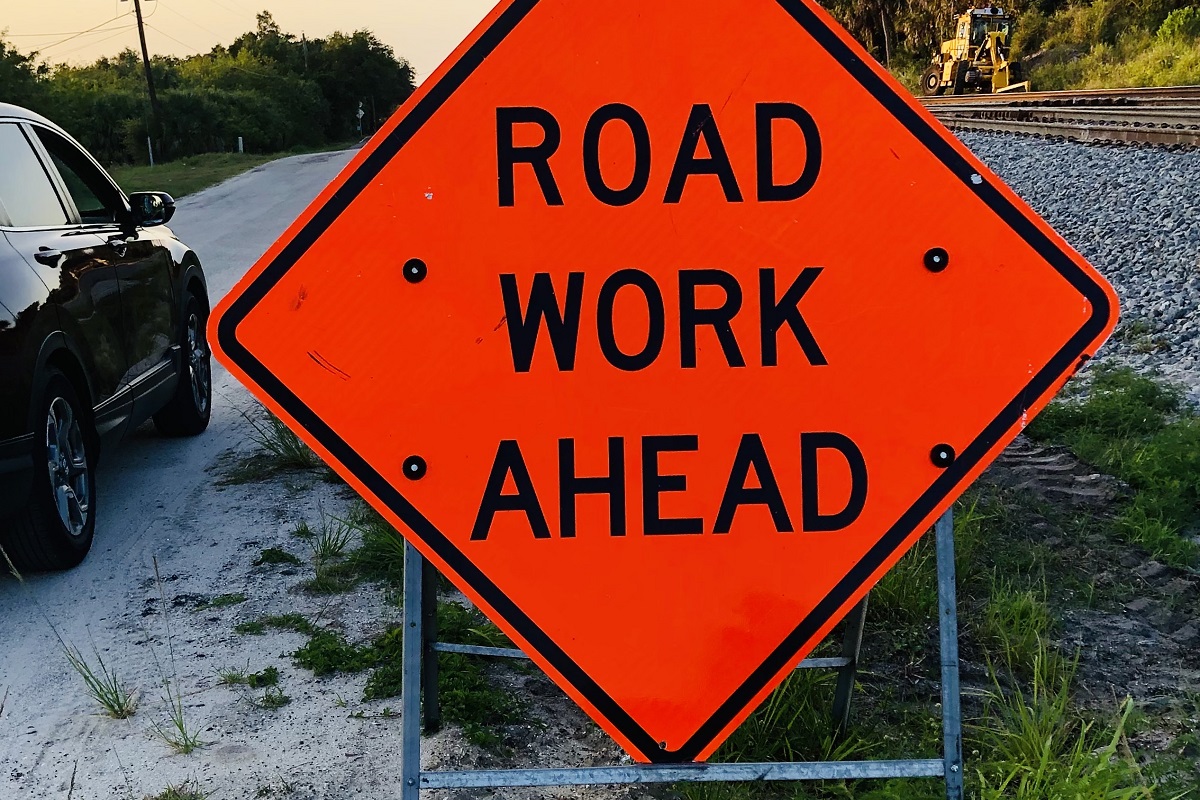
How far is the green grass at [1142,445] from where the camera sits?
406cm

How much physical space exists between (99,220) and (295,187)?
18484 mm

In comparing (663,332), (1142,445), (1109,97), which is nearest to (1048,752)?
(663,332)

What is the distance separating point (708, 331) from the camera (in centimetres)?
212

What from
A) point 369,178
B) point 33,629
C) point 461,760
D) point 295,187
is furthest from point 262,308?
point 295,187

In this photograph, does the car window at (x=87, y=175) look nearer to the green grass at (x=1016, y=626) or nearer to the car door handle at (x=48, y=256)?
the car door handle at (x=48, y=256)

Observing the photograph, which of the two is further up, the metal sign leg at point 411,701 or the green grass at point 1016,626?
the metal sign leg at point 411,701

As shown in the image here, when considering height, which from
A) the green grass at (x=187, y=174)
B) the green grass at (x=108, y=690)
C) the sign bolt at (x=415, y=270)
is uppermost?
the sign bolt at (x=415, y=270)

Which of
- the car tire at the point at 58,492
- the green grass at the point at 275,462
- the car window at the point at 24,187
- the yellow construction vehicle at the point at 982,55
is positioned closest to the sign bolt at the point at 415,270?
the car tire at the point at 58,492

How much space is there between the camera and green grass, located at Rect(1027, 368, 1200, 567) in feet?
13.3

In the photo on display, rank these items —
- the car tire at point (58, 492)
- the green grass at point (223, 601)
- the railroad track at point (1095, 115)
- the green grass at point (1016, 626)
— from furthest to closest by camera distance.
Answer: the railroad track at point (1095, 115), the car tire at point (58, 492), the green grass at point (223, 601), the green grass at point (1016, 626)

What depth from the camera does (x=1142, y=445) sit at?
486 centimetres

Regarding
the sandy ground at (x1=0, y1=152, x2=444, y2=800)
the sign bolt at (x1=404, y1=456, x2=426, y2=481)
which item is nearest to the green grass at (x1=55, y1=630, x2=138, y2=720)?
the sandy ground at (x1=0, y1=152, x2=444, y2=800)

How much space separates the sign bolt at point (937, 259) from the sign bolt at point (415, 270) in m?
0.94

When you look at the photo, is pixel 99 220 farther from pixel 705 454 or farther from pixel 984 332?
pixel 984 332
